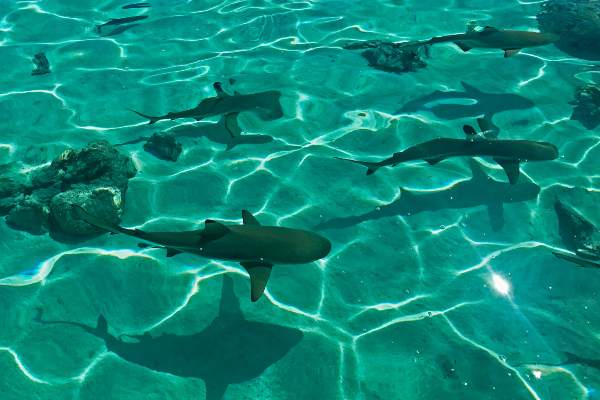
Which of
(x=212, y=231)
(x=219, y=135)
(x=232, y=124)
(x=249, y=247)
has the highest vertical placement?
(x=212, y=231)

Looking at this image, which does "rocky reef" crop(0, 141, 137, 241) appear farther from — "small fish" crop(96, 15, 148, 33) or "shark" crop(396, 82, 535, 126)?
"small fish" crop(96, 15, 148, 33)

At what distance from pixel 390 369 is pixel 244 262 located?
74.4 inches

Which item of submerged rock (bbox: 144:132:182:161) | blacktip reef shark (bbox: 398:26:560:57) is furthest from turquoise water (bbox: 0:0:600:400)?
blacktip reef shark (bbox: 398:26:560:57)

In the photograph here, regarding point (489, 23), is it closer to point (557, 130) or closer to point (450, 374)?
point (557, 130)

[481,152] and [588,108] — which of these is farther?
[588,108]

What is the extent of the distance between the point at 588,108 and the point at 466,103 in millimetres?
2154

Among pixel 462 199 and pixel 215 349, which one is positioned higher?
pixel 462 199

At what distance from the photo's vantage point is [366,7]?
1216 centimetres

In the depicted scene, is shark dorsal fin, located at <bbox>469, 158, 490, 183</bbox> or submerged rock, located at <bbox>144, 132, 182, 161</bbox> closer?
shark dorsal fin, located at <bbox>469, 158, 490, 183</bbox>

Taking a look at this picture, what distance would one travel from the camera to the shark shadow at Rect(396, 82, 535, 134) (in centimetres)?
827

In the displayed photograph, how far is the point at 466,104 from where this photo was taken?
28.0 feet

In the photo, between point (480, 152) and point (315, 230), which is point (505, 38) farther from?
point (315, 230)

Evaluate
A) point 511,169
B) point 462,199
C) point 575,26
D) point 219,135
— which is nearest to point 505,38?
point 511,169

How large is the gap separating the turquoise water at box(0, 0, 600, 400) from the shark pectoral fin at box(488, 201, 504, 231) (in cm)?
3
